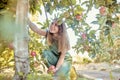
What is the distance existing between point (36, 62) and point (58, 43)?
77cm

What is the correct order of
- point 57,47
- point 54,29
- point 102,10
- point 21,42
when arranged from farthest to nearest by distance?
point 57,47
point 54,29
point 21,42
point 102,10

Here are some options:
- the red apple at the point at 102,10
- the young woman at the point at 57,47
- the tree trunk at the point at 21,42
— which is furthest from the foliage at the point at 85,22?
the young woman at the point at 57,47

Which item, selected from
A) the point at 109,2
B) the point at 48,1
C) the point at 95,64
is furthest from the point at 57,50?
the point at 95,64

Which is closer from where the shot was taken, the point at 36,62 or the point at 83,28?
the point at 83,28

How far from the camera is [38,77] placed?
273 cm

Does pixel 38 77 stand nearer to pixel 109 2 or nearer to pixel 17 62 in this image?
pixel 17 62

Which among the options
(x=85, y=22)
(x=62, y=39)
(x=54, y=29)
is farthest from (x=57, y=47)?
(x=85, y=22)

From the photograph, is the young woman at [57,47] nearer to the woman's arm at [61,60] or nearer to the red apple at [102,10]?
the woman's arm at [61,60]

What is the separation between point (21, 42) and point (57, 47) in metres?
1.28

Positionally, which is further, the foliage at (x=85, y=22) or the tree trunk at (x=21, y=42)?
the tree trunk at (x=21, y=42)

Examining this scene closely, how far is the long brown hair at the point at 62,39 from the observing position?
3.82m

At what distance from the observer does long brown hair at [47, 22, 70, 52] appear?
12.5ft

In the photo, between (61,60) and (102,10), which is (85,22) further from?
(61,60)

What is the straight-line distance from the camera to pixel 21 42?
2.85 m
